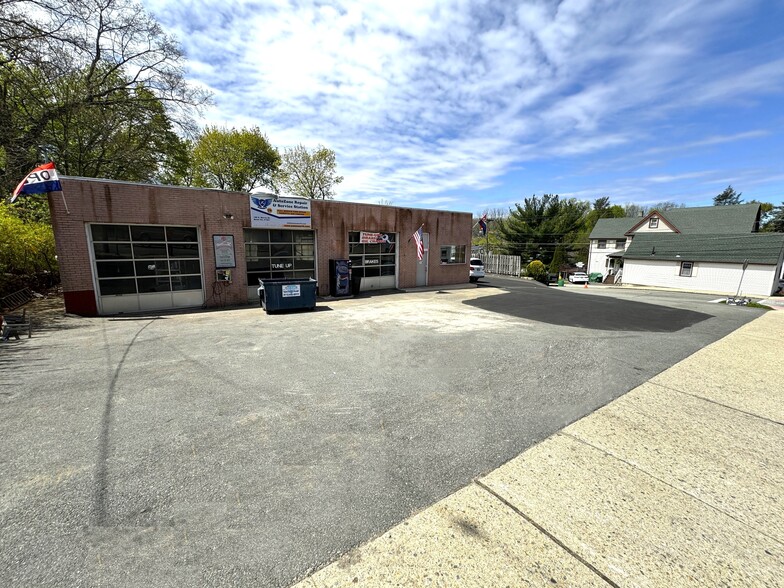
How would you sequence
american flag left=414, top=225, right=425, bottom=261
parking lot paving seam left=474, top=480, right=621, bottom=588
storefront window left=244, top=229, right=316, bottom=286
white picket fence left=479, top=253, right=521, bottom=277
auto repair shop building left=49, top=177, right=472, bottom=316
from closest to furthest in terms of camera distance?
parking lot paving seam left=474, top=480, right=621, bottom=588
auto repair shop building left=49, top=177, right=472, bottom=316
storefront window left=244, top=229, right=316, bottom=286
american flag left=414, top=225, right=425, bottom=261
white picket fence left=479, top=253, right=521, bottom=277

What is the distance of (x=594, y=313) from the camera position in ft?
39.9

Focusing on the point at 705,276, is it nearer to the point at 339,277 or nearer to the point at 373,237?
the point at 373,237

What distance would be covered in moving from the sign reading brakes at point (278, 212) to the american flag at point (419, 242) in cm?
614

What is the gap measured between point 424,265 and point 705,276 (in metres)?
27.7

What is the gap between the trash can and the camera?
11.8 meters

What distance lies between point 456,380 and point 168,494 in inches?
169

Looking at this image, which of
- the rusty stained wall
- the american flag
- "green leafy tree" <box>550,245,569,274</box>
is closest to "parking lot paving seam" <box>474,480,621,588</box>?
the rusty stained wall

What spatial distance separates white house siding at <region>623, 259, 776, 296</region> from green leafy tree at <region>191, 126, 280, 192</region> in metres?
39.2

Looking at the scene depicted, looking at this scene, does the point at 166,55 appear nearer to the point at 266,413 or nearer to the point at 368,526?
the point at 266,413

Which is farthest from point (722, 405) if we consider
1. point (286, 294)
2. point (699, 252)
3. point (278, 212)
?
point (699, 252)

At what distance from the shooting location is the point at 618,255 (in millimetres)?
39938

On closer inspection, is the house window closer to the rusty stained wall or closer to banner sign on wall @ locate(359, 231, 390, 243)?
the rusty stained wall

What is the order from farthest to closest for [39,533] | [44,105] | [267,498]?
1. [44,105]
2. [267,498]
3. [39,533]

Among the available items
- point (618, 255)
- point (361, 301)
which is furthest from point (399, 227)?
point (618, 255)
